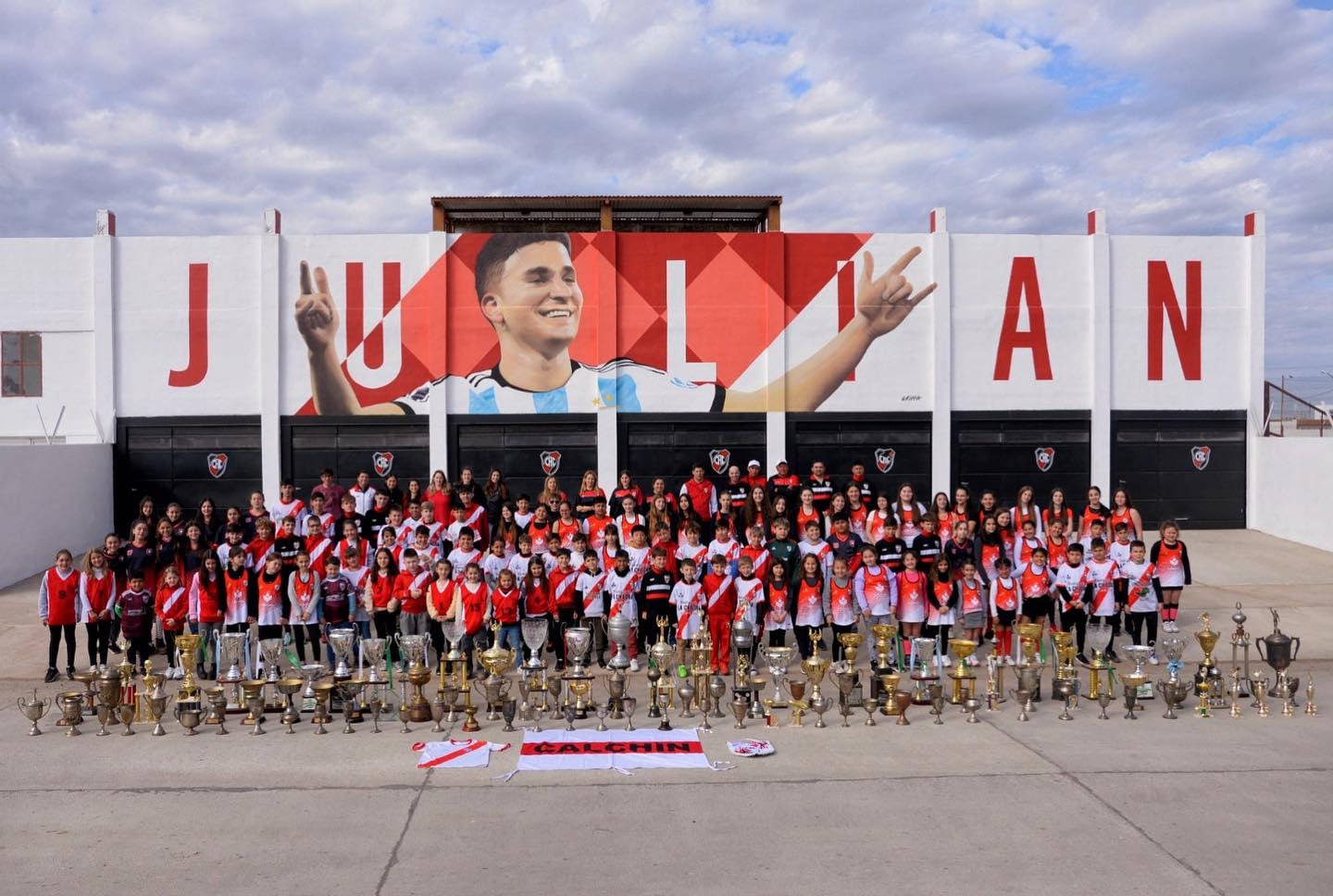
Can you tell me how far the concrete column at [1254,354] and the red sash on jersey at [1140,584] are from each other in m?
11.4

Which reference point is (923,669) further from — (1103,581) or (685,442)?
(685,442)

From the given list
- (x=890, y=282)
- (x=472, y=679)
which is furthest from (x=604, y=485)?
(x=472, y=679)

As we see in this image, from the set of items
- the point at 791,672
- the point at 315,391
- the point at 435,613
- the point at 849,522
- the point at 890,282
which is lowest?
the point at 791,672

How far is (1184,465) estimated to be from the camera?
20.4 meters

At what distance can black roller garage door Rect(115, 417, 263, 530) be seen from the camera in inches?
760

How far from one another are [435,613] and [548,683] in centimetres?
230

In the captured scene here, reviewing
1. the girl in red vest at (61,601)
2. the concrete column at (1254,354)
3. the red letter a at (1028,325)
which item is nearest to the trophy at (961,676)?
the girl in red vest at (61,601)

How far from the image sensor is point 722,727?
27.9 ft

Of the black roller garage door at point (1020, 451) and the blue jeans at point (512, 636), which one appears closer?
the blue jeans at point (512, 636)

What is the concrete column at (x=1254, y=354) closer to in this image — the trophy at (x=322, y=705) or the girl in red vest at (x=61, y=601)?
the trophy at (x=322, y=705)

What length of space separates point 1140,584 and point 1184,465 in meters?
11.0

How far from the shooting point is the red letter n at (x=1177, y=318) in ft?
66.0

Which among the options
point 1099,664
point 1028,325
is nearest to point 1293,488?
point 1028,325

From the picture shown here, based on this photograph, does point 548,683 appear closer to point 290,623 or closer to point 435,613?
point 435,613
